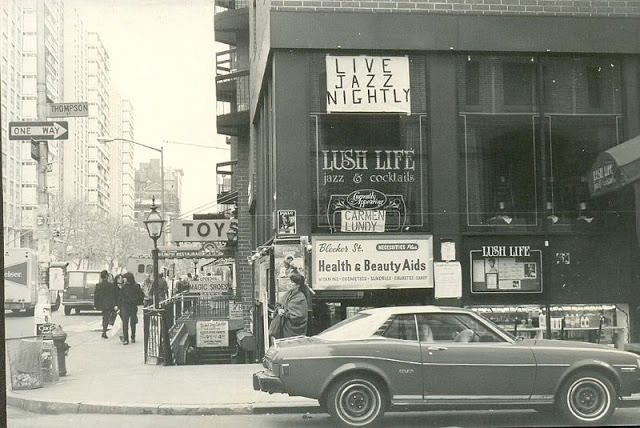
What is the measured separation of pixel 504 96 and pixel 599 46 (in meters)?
1.20

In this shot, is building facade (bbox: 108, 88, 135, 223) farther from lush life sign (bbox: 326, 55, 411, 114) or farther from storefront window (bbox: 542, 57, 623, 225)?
storefront window (bbox: 542, 57, 623, 225)

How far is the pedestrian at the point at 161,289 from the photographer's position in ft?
28.9

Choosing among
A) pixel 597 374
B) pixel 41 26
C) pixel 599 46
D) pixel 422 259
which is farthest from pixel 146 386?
pixel 599 46

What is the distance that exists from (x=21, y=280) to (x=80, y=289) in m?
0.90

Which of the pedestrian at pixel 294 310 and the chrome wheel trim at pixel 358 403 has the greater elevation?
the pedestrian at pixel 294 310

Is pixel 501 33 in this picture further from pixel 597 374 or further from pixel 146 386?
pixel 146 386

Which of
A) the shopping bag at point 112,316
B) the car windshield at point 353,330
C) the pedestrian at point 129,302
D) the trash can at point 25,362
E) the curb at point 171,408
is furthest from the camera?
the shopping bag at point 112,316

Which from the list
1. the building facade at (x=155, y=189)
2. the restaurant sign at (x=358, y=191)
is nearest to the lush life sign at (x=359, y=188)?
the restaurant sign at (x=358, y=191)

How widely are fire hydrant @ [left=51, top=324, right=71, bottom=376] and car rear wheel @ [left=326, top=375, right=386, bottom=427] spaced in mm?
3479

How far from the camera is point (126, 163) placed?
8.32 metres

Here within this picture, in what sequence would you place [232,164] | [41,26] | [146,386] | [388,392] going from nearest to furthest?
[388,392]
[41,26]
[146,386]
[232,164]

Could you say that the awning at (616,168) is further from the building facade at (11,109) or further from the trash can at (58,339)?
the trash can at (58,339)

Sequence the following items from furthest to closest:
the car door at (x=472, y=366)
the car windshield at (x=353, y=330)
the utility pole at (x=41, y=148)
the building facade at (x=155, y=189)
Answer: the building facade at (x=155, y=189) → the utility pole at (x=41, y=148) → the car windshield at (x=353, y=330) → the car door at (x=472, y=366)

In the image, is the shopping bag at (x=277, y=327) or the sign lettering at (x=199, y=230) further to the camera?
the shopping bag at (x=277, y=327)
